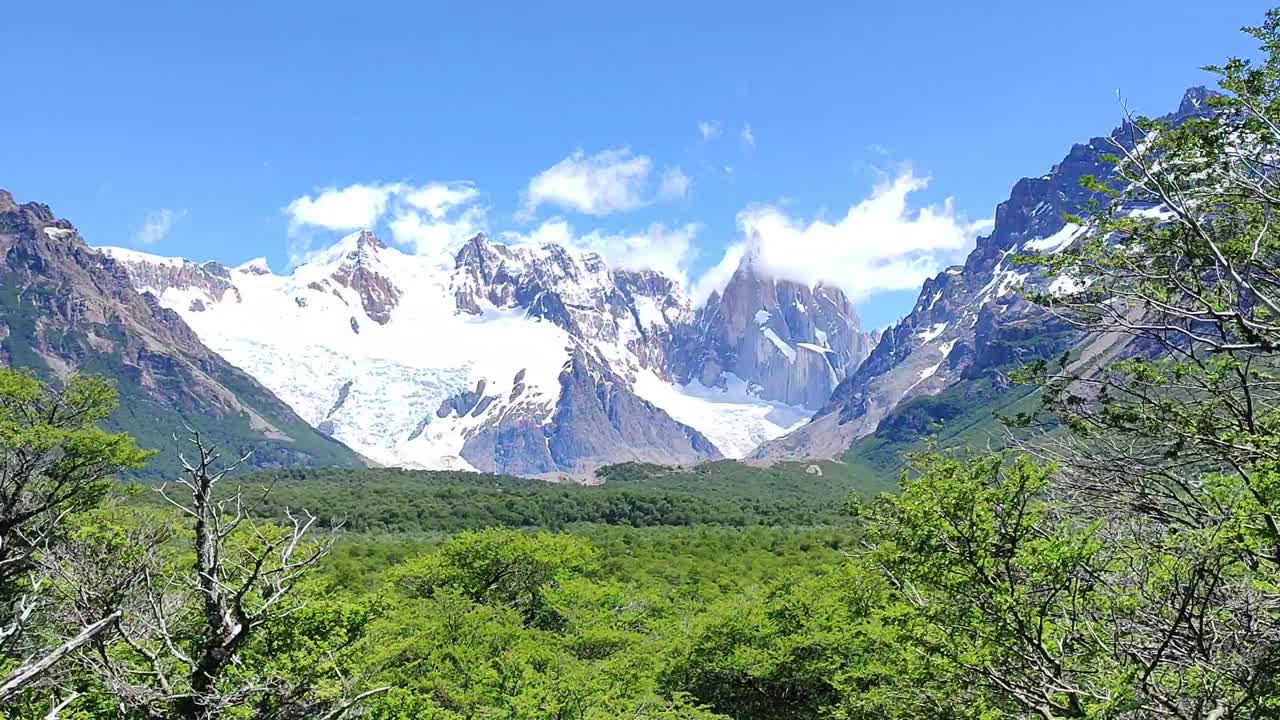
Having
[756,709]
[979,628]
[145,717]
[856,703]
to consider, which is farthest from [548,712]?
[756,709]

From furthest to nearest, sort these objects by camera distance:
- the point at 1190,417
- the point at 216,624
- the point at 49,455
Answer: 1. the point at 49,455
2. the point at 1190,417
3. the point at 216,624

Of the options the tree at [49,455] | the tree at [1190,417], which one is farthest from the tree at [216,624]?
the tree at [1190,417]

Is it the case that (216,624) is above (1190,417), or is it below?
below

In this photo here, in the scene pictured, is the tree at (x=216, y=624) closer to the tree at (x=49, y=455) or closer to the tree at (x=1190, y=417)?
the tree at (x=49, y=455)

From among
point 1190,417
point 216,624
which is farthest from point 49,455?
point 1190,417

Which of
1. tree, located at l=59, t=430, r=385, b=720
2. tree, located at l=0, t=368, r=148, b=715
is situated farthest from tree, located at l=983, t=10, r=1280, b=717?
tree, located at l=0, t=368, r=148, b=715

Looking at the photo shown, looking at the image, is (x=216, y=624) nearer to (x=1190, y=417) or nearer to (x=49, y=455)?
(x=1190, y=417)

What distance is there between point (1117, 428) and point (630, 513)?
176 meters

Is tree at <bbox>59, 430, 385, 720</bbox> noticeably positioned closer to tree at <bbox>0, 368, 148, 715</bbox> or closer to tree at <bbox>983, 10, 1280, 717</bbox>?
tree at <bbox>0, 368, 148, 715</bbox>

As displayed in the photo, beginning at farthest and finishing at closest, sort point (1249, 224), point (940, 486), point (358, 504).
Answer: point (358, 504), point (940, 486), point (1249, 224)

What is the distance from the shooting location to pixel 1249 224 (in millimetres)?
14109

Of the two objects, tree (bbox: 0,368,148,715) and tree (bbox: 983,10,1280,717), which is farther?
tree (bbox: 0,368,148,715)

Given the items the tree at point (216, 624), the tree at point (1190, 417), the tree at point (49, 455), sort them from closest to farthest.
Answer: the tree at point (1190, 417) < the tree at point (216, 624) < the tree at point (49, 455)

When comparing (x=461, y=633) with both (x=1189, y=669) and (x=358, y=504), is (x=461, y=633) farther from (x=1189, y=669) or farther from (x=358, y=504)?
(x=358, y=504)
